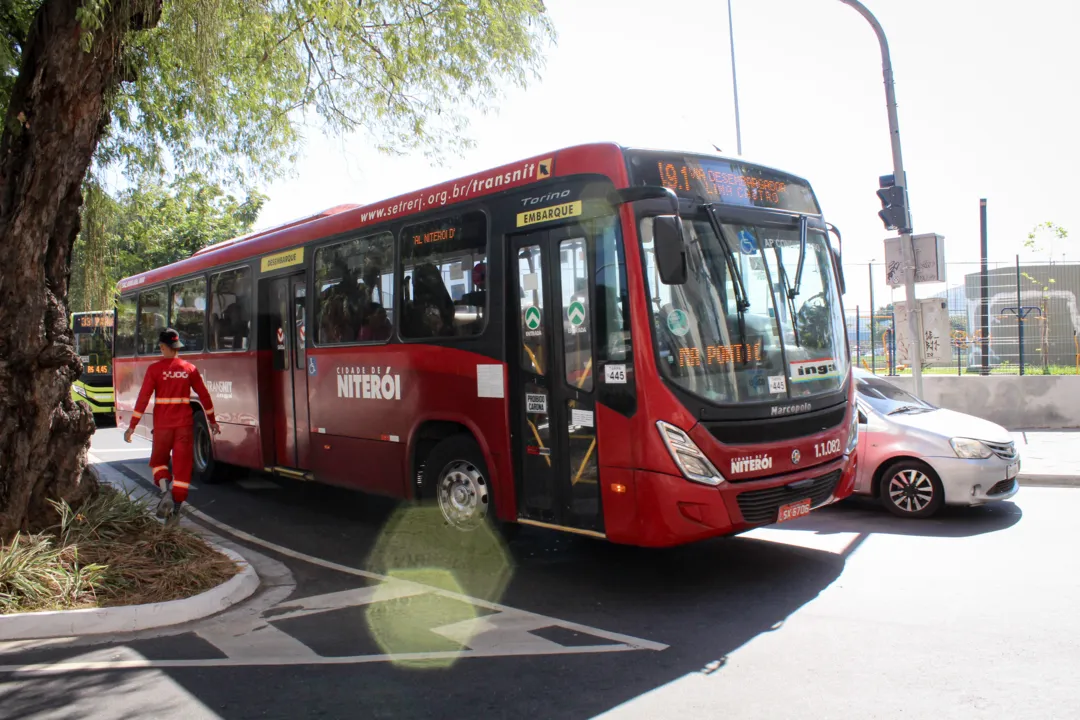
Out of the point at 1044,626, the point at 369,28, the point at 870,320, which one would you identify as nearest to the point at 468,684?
the point at 1044,626

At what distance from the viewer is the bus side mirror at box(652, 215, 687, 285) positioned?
222 inches

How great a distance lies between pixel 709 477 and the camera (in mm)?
5922

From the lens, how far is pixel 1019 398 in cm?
1576

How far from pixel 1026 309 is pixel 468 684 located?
15128 millimetres

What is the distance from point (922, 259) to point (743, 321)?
721 centimetres

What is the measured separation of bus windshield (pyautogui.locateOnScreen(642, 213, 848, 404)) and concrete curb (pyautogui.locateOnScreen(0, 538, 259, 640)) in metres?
3.61

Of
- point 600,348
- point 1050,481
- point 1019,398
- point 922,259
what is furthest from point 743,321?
point 1019,398

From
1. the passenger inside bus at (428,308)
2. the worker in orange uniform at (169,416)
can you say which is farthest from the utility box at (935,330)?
the worker in orange uniform at (169,416)

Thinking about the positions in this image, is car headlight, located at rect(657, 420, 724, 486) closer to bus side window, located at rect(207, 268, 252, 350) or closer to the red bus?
the red bus

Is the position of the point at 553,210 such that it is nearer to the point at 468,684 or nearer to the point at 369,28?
the point at 468,684

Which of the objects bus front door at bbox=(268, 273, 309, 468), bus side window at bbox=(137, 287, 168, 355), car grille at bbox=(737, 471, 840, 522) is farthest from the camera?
bus side window at bbox=(137, 287, 168, 355)

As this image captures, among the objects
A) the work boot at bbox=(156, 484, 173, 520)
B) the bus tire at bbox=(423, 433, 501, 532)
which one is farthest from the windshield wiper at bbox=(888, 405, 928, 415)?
the work boot at bbox=(156, 484, 173, 520)

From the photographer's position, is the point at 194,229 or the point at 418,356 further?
the point at 194,229

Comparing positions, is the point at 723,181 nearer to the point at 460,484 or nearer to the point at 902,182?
the point at 460,484
